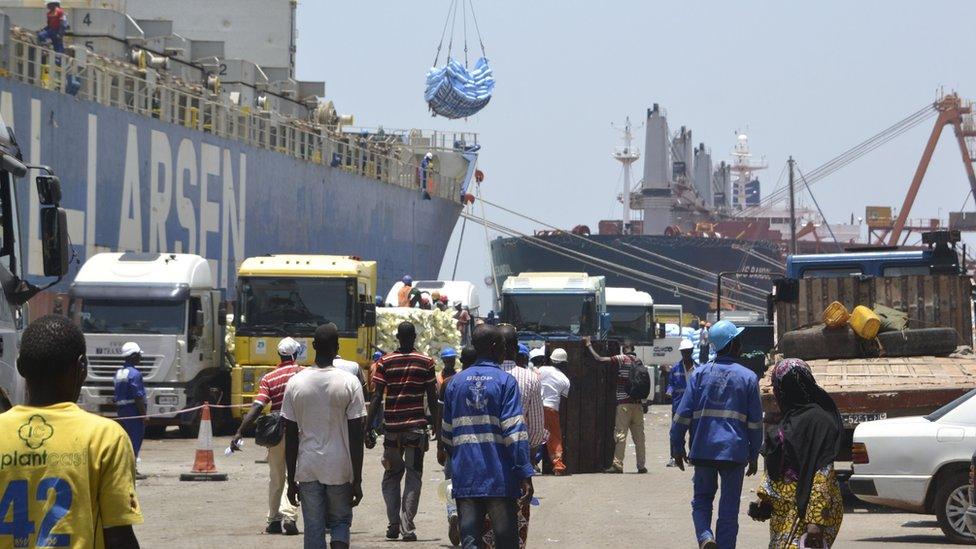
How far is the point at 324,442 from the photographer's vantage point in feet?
28.1

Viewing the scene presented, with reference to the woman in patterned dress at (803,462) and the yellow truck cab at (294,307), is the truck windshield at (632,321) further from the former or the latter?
the woman in patterned dress at (803,462)

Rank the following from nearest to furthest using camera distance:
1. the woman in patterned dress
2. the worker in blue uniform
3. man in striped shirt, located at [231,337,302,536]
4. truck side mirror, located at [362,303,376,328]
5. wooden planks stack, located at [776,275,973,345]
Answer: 1. the woman in patterned dress
2. the worker in blue uniform
3. man in striped shirt, located at [231,337,302,536]
4. wooden planks stack, located at [776,275,973,345]
5. truck side mirror, located at [362,303,376,328]

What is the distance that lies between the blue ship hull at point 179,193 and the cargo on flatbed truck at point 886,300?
33.6ft

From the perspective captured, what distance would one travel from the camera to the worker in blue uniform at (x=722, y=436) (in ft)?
29.3

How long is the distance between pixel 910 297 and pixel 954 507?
222 inches

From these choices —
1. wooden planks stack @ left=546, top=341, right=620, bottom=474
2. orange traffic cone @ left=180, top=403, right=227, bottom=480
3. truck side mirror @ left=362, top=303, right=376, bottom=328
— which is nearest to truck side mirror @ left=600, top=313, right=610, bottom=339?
truck side mirror @ left=362, top=303, right=376, bottom=328

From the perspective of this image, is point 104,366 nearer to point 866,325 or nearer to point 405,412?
point 866,325

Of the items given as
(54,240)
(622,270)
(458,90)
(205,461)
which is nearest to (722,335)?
(54,240)

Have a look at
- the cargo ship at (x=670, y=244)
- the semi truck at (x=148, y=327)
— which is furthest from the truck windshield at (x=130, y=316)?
the cargo ship at (x=670, y=244)

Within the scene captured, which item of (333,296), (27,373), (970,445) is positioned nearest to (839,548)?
(970,445)

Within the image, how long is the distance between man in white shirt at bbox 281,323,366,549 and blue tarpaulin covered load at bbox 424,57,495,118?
53.3 metres

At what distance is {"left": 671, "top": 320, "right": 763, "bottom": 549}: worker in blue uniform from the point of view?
8922mm

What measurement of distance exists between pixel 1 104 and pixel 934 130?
248 ft

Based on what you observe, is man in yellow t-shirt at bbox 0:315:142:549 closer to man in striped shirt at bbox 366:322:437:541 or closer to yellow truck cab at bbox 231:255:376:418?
man in striped shirt at bbox 366:322:437:541
